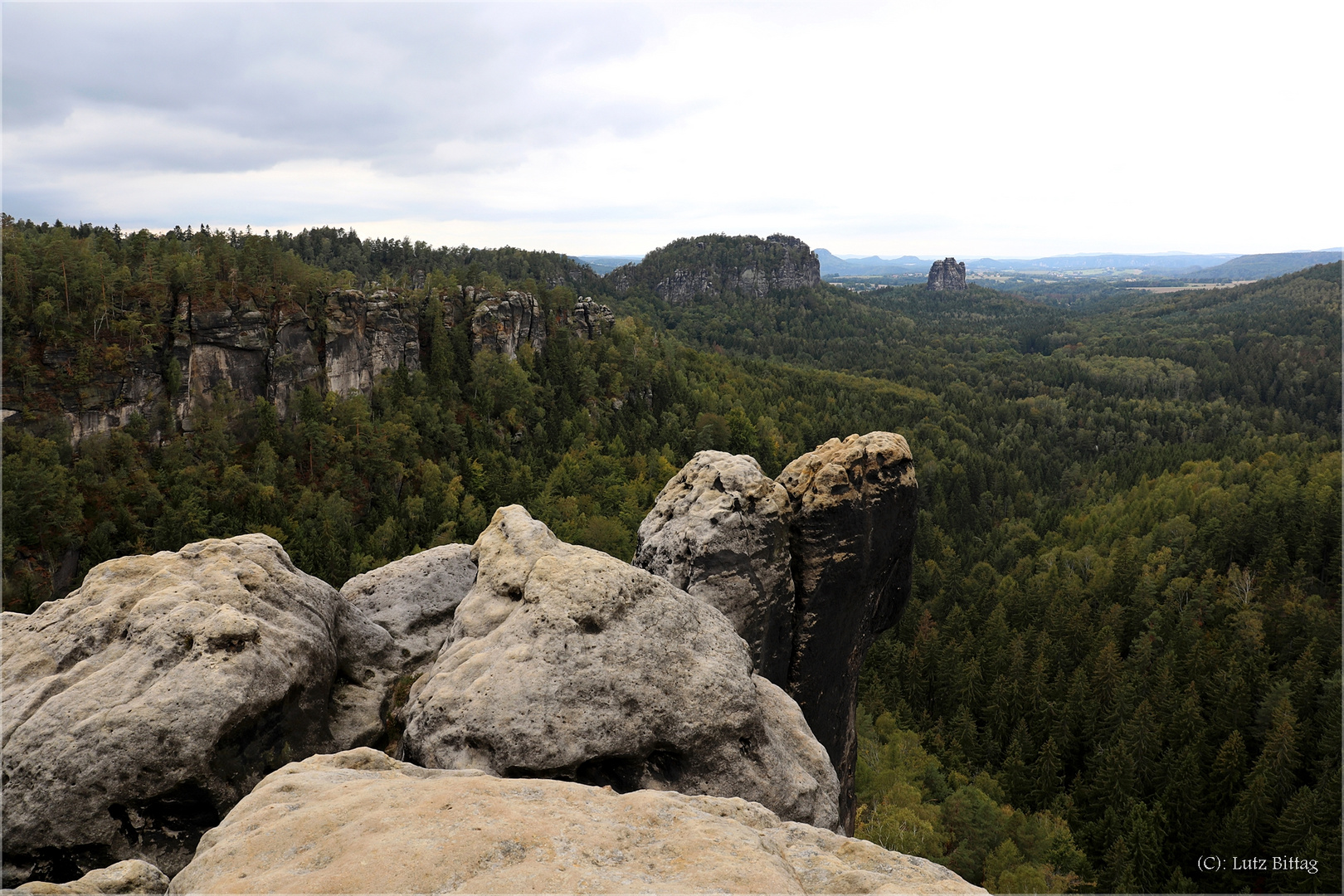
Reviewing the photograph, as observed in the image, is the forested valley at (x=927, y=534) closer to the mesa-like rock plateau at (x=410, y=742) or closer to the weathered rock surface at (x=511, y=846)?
the mesa-like rock plateau at (x=410, y=742)

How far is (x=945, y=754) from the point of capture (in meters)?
61.1

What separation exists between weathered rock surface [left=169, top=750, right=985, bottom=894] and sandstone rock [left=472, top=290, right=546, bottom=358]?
9007 centimetres

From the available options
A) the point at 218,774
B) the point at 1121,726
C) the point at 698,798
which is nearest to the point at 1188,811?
the point at 1121,726

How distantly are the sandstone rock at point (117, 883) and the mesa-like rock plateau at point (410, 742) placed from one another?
3cm

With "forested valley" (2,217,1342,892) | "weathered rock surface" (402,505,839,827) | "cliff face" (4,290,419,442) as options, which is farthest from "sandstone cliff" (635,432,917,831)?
A: "cliff face" (4,290,419,442)

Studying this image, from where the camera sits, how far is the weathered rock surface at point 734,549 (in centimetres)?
2017

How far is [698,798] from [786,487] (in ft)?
49.2

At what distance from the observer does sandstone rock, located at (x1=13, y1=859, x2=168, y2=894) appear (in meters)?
8.09

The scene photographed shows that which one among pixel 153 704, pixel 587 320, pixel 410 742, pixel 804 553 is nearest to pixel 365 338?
pixel 587 320

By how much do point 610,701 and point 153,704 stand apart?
24.4ft

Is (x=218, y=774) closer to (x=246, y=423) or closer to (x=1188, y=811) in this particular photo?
(x=1188, y=811)

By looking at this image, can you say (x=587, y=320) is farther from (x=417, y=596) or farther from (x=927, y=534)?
(x=417, y=596)

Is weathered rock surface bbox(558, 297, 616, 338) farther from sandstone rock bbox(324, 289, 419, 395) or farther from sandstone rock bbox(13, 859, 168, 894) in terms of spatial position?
sandstone rock bbox(13, 859, 168, 894)

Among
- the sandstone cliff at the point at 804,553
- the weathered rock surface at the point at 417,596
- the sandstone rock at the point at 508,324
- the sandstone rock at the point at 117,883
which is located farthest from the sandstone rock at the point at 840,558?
the sandstone rock at the point at 508,324
